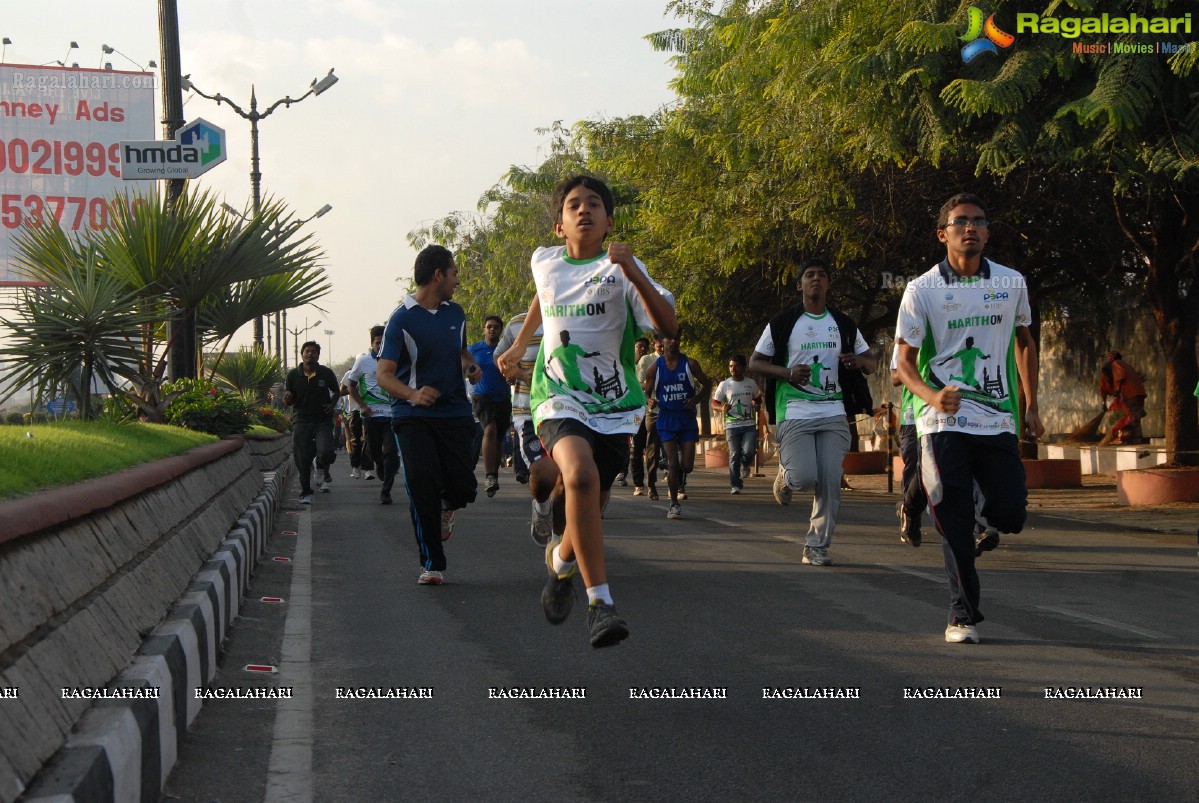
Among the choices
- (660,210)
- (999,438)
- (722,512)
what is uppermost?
(660,210)

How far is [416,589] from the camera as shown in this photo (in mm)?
8578

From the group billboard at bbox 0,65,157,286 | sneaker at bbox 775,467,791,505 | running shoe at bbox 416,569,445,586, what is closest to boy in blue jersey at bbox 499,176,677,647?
running shoe at bbox 416,569,445,586

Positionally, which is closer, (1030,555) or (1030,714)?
(1030,714)

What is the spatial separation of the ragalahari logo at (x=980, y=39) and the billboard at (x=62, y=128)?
35.2 metres

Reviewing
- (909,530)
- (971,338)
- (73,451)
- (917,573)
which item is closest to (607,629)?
(971,338)

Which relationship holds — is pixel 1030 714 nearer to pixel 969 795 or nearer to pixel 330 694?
pixel 969 795

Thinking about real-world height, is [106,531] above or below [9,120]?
below

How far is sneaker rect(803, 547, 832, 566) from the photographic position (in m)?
9.57

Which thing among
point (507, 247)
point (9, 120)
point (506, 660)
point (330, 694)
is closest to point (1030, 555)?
point (506, 660)

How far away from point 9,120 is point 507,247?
15437mm

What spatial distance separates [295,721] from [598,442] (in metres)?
1.68

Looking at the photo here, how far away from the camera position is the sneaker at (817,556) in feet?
31.4

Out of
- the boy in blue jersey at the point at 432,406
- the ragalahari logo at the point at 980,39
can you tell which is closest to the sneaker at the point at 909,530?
the boy in blue jersey at the point at 432,406

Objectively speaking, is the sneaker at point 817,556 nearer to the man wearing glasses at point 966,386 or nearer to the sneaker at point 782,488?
the sneaker at point 782,488
